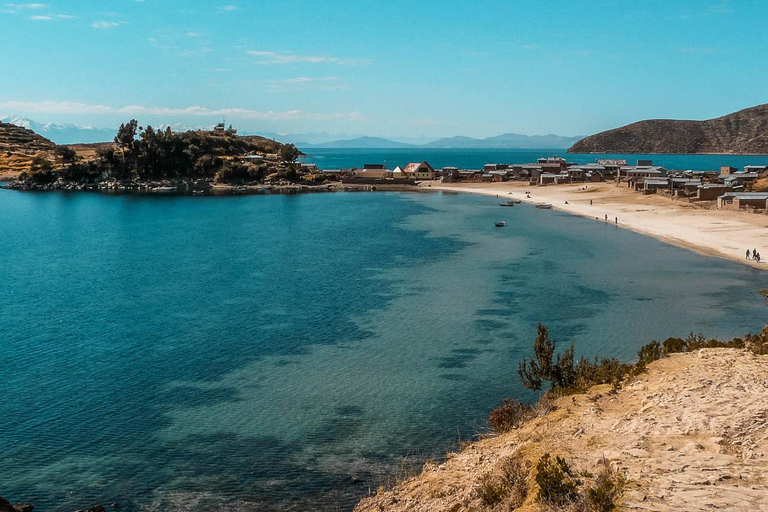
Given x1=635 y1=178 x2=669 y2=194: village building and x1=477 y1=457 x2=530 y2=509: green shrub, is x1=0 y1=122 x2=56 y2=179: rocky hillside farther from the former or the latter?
x1=477 y1=457 x2=530 y2=509: green shrub

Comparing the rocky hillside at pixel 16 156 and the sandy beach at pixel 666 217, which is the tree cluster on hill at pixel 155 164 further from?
the sandy beach at pixel 666 217

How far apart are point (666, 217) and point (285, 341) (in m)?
64.7

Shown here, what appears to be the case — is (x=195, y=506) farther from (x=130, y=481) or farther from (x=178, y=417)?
(x=178, y=417)

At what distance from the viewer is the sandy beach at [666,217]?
62.8 m

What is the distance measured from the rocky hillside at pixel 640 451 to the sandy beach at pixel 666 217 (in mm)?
37992

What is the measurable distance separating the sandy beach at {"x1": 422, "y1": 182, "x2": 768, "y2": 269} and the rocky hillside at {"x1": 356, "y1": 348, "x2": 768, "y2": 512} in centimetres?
3799

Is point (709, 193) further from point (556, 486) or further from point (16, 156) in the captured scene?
point (16, 156)

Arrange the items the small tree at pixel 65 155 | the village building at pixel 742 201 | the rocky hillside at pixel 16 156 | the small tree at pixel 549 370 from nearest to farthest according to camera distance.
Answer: the small tree at pixel 549 370
the village building at pixel 742 201
the small tree at pixel 65 155
the rocky hillside at pixel 16 156

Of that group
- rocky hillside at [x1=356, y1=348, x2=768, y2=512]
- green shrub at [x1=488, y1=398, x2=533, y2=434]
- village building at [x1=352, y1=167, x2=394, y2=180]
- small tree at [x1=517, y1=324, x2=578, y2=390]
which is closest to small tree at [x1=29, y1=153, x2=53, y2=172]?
village building at [x1=352, y1=167, x2=394, y2=180]

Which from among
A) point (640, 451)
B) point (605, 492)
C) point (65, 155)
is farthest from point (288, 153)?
point (605, 492)

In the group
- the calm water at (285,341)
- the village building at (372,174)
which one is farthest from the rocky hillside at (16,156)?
the calm water at (285,341)

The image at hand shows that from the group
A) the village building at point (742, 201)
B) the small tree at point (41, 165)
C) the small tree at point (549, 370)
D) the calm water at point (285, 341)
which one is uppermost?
the small tree at point (41, 165)

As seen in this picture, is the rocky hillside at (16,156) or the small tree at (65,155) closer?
the small tree at (65,155)

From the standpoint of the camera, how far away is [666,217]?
84062mm
